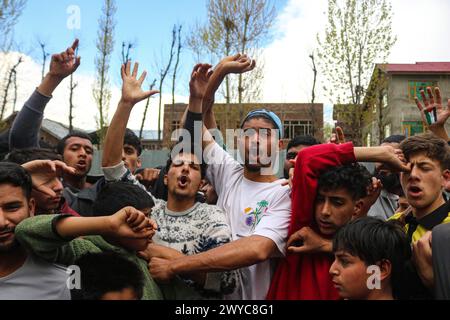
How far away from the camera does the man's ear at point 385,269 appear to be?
6.05 feet

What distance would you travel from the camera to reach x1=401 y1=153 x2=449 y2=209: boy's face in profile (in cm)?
215

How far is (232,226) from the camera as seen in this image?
2.40 metres

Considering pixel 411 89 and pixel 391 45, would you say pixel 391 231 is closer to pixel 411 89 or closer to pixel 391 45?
pixel 391 45

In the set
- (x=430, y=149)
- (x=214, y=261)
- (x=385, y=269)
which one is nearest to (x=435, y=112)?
(x=430, y=149)

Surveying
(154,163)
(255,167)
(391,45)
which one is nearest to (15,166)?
(255,167)

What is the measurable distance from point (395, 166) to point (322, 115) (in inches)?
1068

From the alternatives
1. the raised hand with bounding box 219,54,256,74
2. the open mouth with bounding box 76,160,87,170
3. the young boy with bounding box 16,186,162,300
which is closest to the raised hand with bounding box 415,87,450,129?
the raised hand with bounding box 219,54,256,74

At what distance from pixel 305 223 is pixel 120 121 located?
1202 mm

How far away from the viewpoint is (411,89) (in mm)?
25797

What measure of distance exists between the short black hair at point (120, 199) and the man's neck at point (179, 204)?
10.5 inches

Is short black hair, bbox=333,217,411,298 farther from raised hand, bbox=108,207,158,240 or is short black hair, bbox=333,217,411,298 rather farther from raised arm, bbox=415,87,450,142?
raised arm, bbox=415,87,450,142

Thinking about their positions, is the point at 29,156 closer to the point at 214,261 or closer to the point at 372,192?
the point at 214,261

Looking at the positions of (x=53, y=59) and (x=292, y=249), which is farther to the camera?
(x=53, y=59)

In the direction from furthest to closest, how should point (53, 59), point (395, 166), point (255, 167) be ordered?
1. point (53, 59)
2. point (255, 167)
3. point (395, 166)
